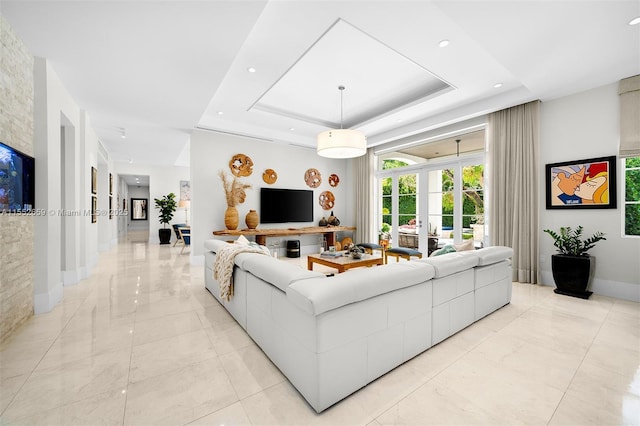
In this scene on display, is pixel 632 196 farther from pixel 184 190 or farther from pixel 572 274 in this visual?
pixel 184 190

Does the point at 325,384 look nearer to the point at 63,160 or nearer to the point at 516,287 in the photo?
the point at 516,287

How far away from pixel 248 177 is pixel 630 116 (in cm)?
610

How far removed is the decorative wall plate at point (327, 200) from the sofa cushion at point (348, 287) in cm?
541

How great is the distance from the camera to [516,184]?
4.29m

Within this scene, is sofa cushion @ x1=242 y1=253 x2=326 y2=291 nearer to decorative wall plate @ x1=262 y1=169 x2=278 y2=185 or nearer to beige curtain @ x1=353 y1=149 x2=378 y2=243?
decorative wall plate @ x1=262 y1=169 x2=278 y2=185

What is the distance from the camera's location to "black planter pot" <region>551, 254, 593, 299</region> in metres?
3.46

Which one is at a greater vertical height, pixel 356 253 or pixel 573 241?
pixel 573 241

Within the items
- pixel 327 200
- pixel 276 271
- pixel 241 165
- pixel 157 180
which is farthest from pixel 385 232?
pixel 157 180

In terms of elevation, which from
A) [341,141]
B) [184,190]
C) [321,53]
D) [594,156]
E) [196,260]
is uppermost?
[321,53]

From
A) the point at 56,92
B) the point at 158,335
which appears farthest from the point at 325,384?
the point at 56,92

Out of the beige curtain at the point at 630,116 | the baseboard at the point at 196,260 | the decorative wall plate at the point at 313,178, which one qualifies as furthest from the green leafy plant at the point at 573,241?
the baseboard at the point at 196,260

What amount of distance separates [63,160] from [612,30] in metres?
6.66

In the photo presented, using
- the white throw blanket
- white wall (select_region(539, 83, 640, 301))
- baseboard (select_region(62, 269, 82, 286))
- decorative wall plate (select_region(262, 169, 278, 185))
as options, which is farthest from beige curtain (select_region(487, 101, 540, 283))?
baseboard (select_region(62, 269, 82, 286))

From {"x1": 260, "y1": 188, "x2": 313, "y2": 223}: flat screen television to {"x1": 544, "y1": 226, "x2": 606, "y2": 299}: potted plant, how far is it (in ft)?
15.5
